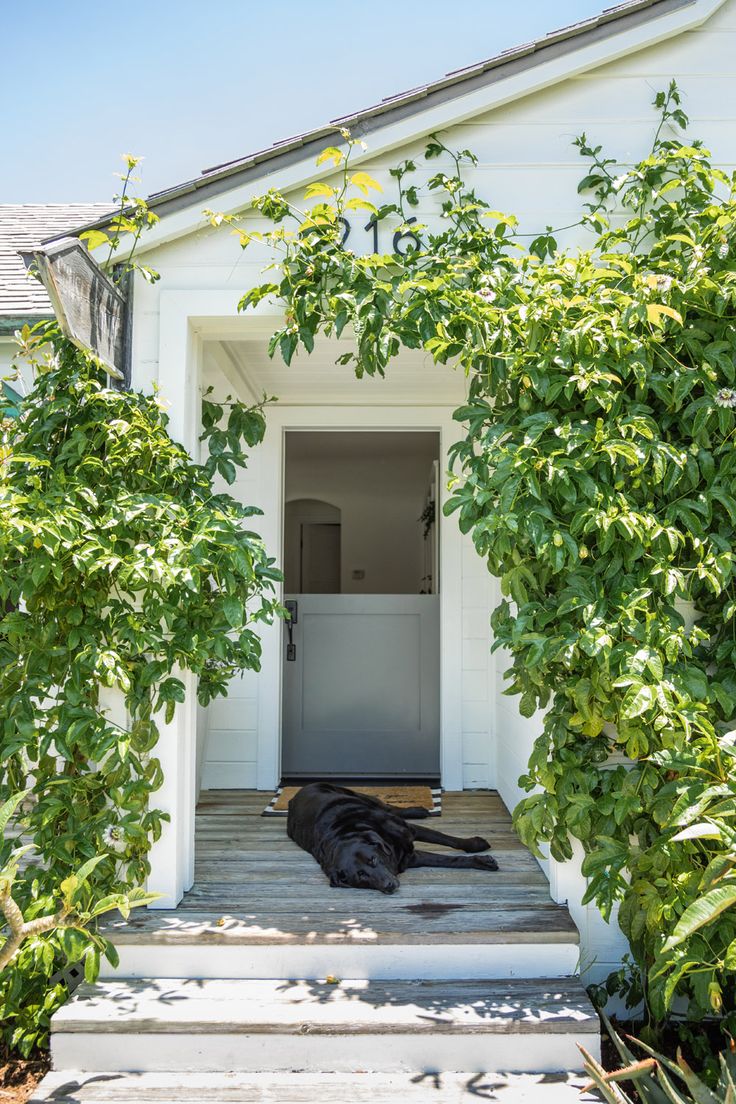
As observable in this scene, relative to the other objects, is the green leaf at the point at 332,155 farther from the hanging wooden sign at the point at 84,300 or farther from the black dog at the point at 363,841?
the black dog at the point at 363,841

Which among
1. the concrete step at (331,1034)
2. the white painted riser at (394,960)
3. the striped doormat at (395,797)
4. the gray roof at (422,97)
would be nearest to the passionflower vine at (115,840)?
the white painted riser at (394,960)

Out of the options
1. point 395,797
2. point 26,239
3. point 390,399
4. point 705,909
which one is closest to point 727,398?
point 705,909

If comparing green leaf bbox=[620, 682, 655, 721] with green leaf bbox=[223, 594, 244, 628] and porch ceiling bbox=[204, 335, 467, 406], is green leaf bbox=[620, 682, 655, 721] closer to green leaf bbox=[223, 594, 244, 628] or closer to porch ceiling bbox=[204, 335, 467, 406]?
green leaf bbox=[223, 594, 244, 628]

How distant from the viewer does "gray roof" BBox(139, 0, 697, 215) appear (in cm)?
298

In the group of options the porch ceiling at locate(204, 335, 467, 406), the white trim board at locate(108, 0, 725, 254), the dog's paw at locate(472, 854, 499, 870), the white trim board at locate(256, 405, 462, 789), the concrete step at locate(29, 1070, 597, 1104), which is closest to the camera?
the concrete step at locate(29, 1070, 597, 1104)

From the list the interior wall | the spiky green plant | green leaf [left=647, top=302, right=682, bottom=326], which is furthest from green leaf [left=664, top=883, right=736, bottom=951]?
the interior wall

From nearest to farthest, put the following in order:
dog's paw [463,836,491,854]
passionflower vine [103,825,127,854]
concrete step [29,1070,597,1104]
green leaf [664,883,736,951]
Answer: green leaf [664,883,736,951]
concrete step [29,1070,597,1104]
passionflower vine [103,825,127,854]
dog's paw [463,836,491,854]

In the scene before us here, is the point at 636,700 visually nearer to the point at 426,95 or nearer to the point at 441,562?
the point at 426,95

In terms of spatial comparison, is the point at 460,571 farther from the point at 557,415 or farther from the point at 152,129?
the point at 152,129

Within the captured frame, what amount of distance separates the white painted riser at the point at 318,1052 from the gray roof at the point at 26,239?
277 cm

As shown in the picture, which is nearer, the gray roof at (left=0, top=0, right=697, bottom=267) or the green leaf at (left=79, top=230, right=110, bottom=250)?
the green leaf at (left=79, top=230, right=110, bottom=250)

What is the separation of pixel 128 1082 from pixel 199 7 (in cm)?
619

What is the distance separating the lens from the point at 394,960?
2.65 m

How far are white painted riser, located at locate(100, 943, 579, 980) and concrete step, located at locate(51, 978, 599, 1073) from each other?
13 cm
